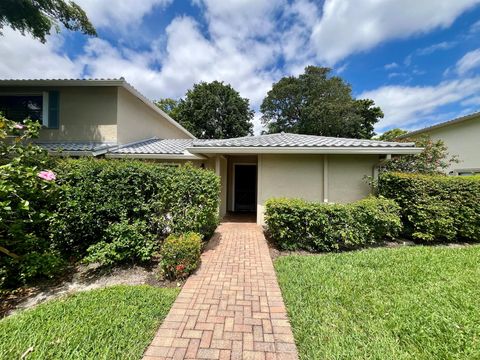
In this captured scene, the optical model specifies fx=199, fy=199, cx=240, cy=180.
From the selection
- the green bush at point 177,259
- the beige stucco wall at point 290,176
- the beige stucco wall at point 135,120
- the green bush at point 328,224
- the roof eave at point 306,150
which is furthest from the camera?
the beige stucco wall at point 135,120

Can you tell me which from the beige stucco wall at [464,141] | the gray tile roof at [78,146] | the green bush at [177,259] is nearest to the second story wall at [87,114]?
the gray tile roof at [78,146]

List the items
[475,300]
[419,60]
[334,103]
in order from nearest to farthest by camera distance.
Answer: [475,300] → [419,60] → [334,103]

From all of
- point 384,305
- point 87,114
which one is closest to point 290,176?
point 384,305

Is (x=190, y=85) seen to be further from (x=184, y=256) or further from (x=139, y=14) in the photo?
(x=184, y=256)

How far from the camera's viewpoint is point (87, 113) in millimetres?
9570

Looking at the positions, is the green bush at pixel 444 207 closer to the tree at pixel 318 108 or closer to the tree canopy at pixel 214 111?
the tree canopy at pixel 214 111

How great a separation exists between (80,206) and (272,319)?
15.2 feet

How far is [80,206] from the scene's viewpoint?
4.52 meters

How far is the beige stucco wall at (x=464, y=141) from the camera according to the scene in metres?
11.3

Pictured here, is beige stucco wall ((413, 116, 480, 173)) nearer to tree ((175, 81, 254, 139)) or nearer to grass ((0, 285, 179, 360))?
grass ((0, 285, 179, 360))

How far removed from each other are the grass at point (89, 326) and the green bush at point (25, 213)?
1205mm

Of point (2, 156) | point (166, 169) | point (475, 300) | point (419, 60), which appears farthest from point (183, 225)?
point (419, 60)

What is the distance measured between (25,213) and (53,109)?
7.93 metres

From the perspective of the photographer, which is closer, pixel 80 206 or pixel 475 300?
pixel 475 300
